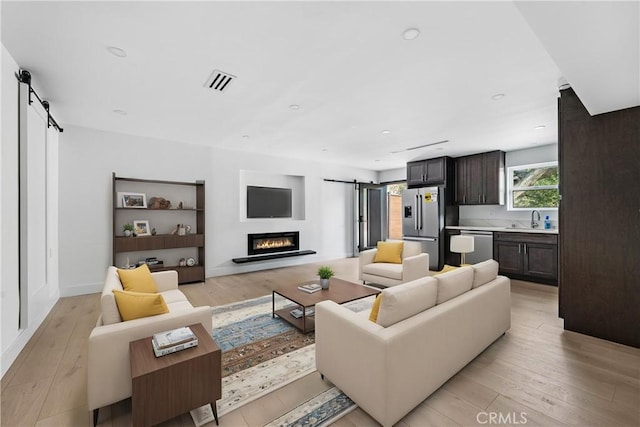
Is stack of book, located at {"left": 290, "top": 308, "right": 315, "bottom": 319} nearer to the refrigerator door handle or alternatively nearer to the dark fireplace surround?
the dark fireplace surround

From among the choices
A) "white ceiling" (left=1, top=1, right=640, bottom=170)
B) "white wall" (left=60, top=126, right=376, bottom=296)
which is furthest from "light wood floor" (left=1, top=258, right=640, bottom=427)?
"white ceiling" (left=1, top=1, right=640, bottom=170)

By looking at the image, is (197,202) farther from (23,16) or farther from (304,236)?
(23,16)

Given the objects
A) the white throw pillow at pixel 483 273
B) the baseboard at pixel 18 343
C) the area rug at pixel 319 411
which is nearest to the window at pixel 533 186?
the white throw pillow at pixel 483 273

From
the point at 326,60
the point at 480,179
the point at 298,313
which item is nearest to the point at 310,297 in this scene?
the point at 298,313

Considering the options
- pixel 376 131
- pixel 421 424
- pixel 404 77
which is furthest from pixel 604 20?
pixel 376 131

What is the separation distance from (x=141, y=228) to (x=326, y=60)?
13.9 ft

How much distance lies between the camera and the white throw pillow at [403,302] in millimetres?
1745

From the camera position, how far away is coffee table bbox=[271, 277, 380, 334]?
2.92 m

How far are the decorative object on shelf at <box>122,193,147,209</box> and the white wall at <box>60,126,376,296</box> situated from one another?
8.6 inches

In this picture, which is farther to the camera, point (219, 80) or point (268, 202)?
point (268, 202)

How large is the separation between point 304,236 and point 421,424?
534cm

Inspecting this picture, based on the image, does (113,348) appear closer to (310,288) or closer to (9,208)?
(9,208)

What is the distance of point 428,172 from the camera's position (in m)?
6.44

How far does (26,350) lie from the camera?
2.56 metres
